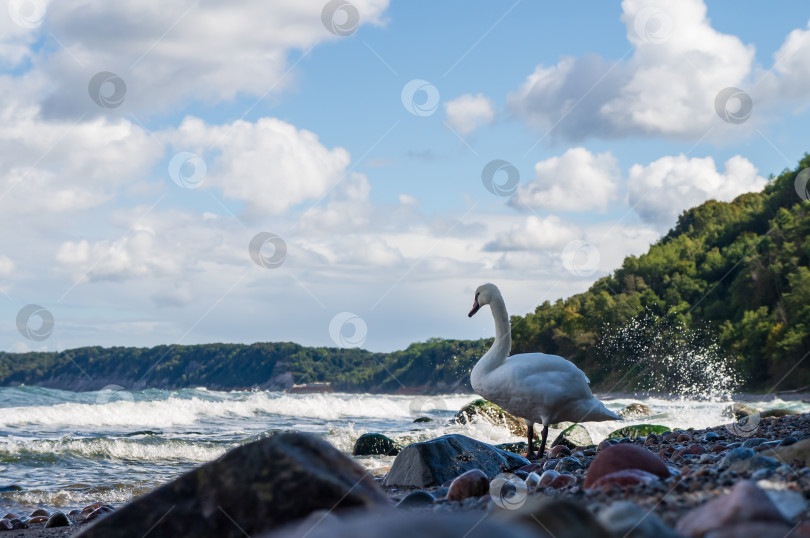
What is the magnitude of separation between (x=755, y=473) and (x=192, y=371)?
72321mm

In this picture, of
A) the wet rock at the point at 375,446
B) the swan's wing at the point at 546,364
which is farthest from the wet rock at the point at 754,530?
the wet rock at the point at 375,446

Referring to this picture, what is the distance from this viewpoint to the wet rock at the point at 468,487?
4.09m

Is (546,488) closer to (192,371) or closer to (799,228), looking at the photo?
(799,228)

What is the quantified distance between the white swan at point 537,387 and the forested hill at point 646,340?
120 ft

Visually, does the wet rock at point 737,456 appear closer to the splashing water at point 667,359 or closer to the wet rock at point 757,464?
the wet rock at point 757,464

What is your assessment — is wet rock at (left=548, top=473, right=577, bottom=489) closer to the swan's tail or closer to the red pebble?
the red pebble

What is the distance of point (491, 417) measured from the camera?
50.6 ft

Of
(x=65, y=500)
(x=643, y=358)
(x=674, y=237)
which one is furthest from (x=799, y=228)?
(x=65, y=500)

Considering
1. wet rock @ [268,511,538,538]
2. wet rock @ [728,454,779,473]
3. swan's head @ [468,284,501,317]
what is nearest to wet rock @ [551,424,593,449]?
swan's head @ [468,284,501,317]

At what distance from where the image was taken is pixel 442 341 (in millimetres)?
83938

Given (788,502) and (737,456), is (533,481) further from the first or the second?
(788,502)

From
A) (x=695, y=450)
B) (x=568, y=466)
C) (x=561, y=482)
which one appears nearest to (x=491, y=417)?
(x=695, y=450)

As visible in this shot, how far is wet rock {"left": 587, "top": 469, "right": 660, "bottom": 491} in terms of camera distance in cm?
316

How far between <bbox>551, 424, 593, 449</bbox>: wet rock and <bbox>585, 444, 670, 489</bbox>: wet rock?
22.9ft
